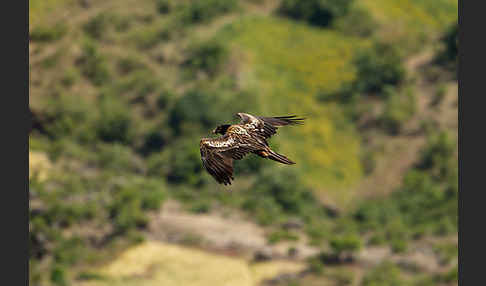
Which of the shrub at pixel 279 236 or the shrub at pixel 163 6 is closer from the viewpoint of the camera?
the shrub at pixel 279 236

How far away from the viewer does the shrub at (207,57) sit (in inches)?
3974

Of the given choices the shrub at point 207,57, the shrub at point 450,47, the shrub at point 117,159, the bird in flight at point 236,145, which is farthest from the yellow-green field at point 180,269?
the shrub at point 450,47

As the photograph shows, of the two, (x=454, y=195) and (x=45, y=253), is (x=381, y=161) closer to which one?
(x=454, y=195)

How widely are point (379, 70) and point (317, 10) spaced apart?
11.9m

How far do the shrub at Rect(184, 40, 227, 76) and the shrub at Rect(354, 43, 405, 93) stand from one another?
458 inches

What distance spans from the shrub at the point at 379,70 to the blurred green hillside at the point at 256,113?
4.4 inches

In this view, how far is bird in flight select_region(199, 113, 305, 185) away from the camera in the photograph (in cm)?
3231

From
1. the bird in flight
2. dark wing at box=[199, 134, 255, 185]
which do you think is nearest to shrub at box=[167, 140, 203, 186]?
the bird in flight

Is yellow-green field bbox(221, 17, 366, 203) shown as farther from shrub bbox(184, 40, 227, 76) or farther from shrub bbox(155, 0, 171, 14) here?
shrub bbox(155, 0, 171, 14)

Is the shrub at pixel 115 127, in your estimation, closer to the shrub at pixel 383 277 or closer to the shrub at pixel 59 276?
the shrub at pixel 59 276

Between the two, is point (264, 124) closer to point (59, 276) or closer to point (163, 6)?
point (59, 276)

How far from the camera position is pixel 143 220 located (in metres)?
78.5

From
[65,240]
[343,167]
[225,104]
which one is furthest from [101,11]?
[65,240]

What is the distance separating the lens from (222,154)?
32844 millimetres
